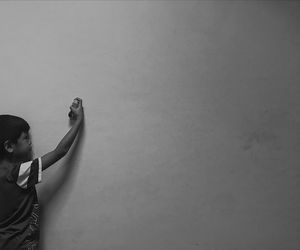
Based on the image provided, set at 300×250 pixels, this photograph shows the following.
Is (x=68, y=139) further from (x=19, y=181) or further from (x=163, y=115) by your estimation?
(x=163, y=115)

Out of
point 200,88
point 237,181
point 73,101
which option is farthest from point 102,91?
point 237,181

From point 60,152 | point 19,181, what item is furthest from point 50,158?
point 19,181

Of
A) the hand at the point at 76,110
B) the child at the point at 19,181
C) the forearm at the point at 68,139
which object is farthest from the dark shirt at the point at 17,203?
the hand at the point at 76,110

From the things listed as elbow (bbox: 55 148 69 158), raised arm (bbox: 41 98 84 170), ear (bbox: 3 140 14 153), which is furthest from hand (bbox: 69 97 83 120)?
ear (bbox: 3 140 14 153)

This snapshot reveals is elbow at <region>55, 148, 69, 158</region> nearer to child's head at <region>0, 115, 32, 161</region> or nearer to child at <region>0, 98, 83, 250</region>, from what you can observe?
child at <region>0, 98, 83, 250</region>

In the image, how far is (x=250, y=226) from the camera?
1737 millimetres

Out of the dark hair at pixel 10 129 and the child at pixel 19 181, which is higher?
the dark hair at pixel 10 129

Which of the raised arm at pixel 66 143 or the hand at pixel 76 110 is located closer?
the raised arm at pixel 66 143

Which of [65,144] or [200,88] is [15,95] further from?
[200,88]

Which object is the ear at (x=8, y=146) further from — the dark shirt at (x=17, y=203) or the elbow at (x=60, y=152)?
the elbow at (x=60, y=152)

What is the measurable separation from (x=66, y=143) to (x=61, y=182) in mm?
219

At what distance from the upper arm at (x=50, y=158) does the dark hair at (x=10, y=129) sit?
0.15m

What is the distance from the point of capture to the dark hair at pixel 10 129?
1.51 metres

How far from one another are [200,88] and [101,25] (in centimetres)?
55
